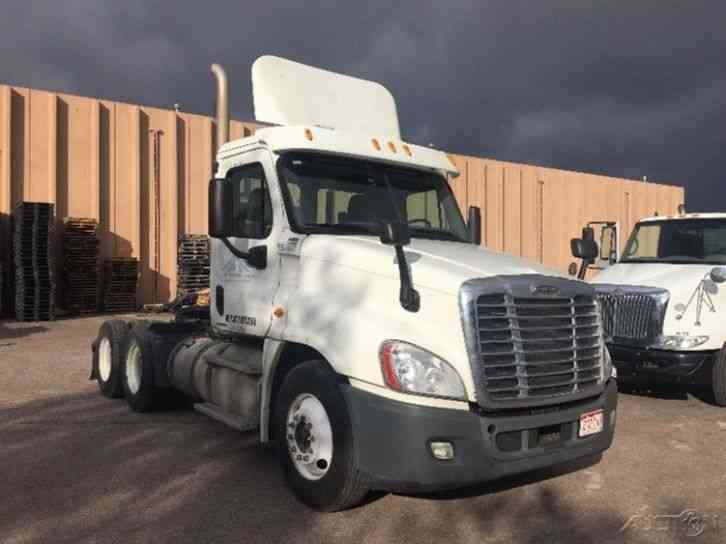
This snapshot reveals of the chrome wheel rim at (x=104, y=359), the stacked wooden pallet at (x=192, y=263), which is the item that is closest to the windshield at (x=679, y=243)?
the chrome wheel rim at (x=104, y=359)

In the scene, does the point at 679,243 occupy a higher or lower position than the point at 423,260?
higher

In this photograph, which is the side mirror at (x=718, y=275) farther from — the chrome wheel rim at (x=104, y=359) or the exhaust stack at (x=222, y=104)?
the chrome wheel rim at (x=104, y=359)

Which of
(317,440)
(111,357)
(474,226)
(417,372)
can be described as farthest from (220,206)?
(111,357)

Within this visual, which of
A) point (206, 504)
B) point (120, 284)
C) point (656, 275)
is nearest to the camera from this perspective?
point (206, 504)

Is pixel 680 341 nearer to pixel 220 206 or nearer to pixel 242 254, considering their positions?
pixel 242 254

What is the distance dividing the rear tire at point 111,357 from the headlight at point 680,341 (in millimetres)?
6063

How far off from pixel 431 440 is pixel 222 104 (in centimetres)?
390

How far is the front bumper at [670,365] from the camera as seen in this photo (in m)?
7.11

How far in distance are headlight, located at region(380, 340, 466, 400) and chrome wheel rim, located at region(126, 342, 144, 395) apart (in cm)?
396

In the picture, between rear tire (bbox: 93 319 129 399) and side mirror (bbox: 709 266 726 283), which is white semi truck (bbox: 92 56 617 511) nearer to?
rear tire (bbox: 93 319 129 399)

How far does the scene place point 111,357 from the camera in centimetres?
740

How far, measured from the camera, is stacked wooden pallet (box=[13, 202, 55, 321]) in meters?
14.3

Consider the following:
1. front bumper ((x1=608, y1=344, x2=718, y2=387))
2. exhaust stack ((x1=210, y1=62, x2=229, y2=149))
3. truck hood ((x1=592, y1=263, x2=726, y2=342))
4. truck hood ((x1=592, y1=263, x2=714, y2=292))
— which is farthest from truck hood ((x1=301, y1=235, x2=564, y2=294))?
truck hood ((x1=592, y1=263, x2=714, y2=292))

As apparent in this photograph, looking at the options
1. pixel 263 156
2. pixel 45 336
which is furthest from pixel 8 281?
pixel 263 156
